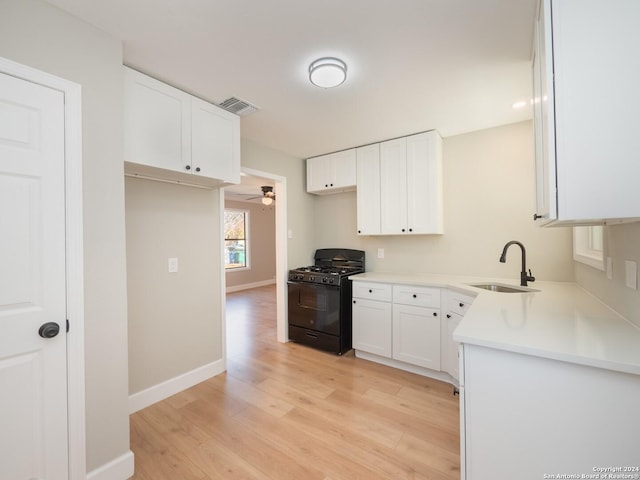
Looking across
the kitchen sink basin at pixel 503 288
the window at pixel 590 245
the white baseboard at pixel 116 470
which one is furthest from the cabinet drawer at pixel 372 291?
the white baseboard at pixel 116 470

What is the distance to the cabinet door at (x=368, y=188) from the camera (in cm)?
323

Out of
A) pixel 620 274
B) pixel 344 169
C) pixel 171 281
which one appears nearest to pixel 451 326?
pixel 620 274

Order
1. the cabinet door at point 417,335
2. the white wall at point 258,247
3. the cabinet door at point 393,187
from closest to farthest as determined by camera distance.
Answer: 1. the cabinet door at point 417,335
2. the cabinet door at point 393,187
3. the white wall at point 258,247

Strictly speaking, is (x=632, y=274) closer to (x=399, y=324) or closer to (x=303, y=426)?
(x=399, y=324)

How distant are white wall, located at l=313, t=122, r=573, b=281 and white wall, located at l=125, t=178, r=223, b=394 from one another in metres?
2.20

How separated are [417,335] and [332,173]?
2.19 m

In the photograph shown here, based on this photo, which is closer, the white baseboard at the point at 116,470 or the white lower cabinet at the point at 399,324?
the white baseboard at the point at 116,470

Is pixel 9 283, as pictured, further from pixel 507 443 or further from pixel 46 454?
pixel 507 443

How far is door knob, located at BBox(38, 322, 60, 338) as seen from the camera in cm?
127

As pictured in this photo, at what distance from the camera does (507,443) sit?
41.1 inches

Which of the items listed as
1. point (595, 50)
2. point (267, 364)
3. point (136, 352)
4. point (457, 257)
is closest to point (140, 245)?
point (136, 352)

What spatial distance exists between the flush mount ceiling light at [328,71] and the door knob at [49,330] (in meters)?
2.02

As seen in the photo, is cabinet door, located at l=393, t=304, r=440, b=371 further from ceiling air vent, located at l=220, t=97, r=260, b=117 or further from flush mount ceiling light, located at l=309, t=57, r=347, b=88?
ceiling air vent, located at l=220, t=97, r=260, b=117

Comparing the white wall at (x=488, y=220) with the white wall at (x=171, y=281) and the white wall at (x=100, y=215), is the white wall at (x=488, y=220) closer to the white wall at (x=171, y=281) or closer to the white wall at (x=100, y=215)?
the white wall at (x=171, y=281)
